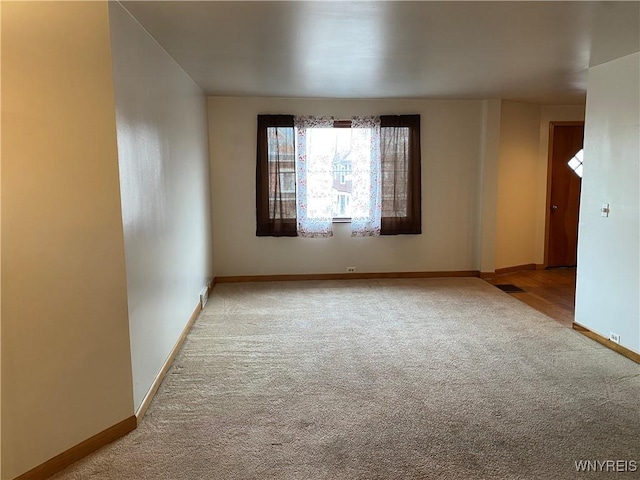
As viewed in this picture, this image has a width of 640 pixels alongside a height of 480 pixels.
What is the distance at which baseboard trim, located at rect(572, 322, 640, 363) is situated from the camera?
3.55m

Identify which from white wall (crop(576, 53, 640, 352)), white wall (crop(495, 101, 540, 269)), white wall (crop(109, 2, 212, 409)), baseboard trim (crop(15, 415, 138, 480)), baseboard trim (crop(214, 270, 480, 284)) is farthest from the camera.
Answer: white wall (crop(495, 101, 540, 269))

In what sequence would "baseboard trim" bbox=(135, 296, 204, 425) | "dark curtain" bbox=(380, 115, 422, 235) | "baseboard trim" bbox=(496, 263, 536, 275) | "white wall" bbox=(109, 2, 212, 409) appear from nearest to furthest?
1. "white wall" bbox=(109, 2, 212, 409)
2. "baseboard trim" bbox=(135, 296, 204, 425)
3. "dark curtain" bbox=(380, 115, 422, 235)
4. "baseboard trim" bbox=(496, 263, 536, 275)

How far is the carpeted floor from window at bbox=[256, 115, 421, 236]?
166cm

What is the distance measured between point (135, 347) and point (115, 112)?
1.25 metres

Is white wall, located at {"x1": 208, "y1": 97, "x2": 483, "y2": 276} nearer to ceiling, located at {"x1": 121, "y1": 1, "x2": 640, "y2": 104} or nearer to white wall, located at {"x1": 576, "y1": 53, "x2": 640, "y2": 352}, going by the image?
ceiling, located at {"x1": 121, "y1": 1, "x2": 640, "y2": 104}

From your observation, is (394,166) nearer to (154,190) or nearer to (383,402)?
(154,190)

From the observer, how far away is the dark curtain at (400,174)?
594 centimetres

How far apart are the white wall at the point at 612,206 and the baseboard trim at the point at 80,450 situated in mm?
3512

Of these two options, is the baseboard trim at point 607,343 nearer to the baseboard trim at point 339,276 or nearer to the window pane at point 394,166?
the baseboard trim at point 339,276

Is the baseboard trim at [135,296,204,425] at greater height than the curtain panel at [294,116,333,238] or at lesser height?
lesser

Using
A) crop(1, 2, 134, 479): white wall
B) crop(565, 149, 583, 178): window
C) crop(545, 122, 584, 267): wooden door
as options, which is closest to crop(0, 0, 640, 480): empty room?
crop(1, 2, 134, 479): white wall

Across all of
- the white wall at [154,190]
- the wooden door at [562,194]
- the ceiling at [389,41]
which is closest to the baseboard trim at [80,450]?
the white wall at [154,190]

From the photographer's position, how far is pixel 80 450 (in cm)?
238

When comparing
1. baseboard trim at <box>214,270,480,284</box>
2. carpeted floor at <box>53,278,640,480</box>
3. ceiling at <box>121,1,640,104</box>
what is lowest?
carpeted floor at <box>53,278,640,480</box>
